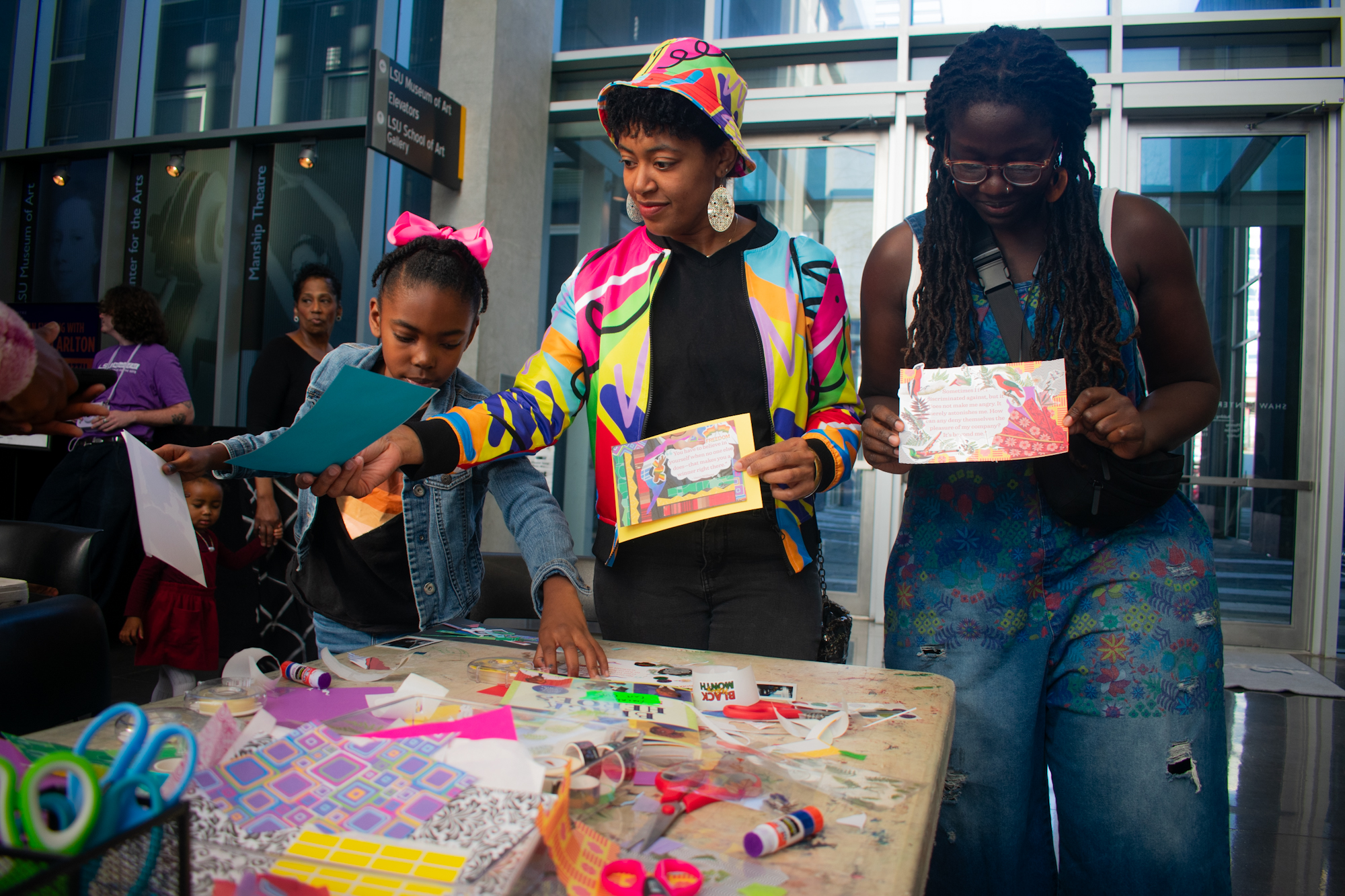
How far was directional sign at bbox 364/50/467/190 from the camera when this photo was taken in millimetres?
4348

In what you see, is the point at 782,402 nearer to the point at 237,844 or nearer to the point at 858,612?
the point at 237,844

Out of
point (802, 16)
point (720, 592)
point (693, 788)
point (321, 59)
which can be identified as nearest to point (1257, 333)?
point (802, 16)

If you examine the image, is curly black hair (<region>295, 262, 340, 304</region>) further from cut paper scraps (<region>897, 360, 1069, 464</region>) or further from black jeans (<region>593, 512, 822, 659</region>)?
cut paper scraps (<region>897, 360, 1069, 464</region>)

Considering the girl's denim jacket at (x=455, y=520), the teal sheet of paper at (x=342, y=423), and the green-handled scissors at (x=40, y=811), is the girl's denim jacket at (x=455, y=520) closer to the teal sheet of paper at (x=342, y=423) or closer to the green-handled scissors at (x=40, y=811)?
the teal sheet of paper at (x=342, y=423)

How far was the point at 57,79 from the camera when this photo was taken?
7363 mm

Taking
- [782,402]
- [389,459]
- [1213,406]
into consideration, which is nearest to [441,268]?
[389,459]

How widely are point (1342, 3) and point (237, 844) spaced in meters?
6.87

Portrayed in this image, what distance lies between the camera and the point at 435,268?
1725mm

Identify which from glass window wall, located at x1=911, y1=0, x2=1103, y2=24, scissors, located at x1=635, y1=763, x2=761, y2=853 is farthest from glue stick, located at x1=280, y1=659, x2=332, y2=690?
glass window wall, located at x1=911, y1=0, x2=1103, y2=24

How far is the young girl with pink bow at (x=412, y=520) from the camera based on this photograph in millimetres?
1612

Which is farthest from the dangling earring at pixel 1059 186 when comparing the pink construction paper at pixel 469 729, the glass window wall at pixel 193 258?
the glass window wall at pixel 193 258

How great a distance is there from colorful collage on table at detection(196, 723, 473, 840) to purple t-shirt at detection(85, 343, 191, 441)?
4346 mm

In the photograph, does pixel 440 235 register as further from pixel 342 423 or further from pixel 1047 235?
pixel 1047 235

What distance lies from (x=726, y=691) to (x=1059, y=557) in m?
0.62
